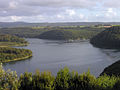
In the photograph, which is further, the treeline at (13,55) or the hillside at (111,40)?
the hillside at (111,40)

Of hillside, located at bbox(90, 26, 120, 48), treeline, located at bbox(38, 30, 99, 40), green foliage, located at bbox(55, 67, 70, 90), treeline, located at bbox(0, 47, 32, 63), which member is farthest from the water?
treeline, located at bbox(38, 30, 99, 40)

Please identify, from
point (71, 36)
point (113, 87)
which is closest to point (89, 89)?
point (113, 87)

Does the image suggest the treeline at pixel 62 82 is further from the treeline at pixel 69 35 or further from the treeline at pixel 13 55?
the treeline at pixel 69 35

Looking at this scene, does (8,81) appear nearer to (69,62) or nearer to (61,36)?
(69,62)

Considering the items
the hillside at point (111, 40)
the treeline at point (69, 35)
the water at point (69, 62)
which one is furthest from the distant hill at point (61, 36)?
the water at point (69, 62)

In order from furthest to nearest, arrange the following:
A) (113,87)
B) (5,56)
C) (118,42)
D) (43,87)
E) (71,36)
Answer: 1. (71,36)
2. (118,42)
3. (5,56)
4. (113,87)
5. (43,87)

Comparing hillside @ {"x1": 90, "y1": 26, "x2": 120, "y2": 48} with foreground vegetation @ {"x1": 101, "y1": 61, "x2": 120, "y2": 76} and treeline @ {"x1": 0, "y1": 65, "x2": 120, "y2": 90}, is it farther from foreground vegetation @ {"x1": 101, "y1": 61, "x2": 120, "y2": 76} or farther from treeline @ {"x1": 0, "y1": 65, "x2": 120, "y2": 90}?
treeline @ {"x1": 0, "y1": 65, "x2": 120, "y2": 90}

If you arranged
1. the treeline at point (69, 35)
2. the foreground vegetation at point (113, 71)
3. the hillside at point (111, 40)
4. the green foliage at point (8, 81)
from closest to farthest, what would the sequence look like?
the green foliage at point (8, 81), the foreground vegetation at point (113, 71), the hillside at point (111, 40), the treeline at point (69, 35)

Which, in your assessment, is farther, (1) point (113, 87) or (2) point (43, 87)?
(1) point (113, 87)

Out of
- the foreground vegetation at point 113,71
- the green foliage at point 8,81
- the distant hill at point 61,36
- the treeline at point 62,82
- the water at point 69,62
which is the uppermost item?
the green foliage at point 8,81

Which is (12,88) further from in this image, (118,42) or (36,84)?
(118,42)

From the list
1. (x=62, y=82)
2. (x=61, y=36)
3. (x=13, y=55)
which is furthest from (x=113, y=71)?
(x=61, y=36)
